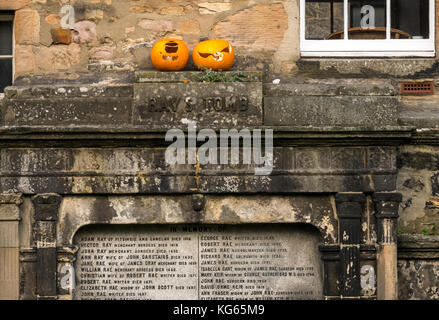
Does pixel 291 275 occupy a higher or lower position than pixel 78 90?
lower

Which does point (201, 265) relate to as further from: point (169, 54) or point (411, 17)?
point (411, 17)

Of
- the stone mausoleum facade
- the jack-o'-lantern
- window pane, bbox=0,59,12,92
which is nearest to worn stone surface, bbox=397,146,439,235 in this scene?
the stone mausoleum facade

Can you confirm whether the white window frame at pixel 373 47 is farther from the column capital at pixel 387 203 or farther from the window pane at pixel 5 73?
the window pane at pixel 5 73

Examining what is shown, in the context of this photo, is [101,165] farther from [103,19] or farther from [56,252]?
[103,19]

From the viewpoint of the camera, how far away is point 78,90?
630 centimetres

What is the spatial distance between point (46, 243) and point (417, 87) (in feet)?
12.3

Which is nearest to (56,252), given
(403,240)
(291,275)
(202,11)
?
(291,275)

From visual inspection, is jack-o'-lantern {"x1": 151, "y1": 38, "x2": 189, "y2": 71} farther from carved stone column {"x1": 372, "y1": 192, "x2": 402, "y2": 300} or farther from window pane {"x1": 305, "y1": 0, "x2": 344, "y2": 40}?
carved stone column {"x1": 372, "y1": 192, "x2": 402, "y2": 300}

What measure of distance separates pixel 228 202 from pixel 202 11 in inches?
72.3

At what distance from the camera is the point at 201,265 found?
6422mm

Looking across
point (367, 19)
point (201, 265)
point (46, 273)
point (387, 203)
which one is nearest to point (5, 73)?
point (46, 273)

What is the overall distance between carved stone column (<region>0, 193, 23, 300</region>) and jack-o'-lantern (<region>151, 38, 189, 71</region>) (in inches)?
69.2

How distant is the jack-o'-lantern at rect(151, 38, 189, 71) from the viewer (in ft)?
20.4

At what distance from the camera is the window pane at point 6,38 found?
267 inches
